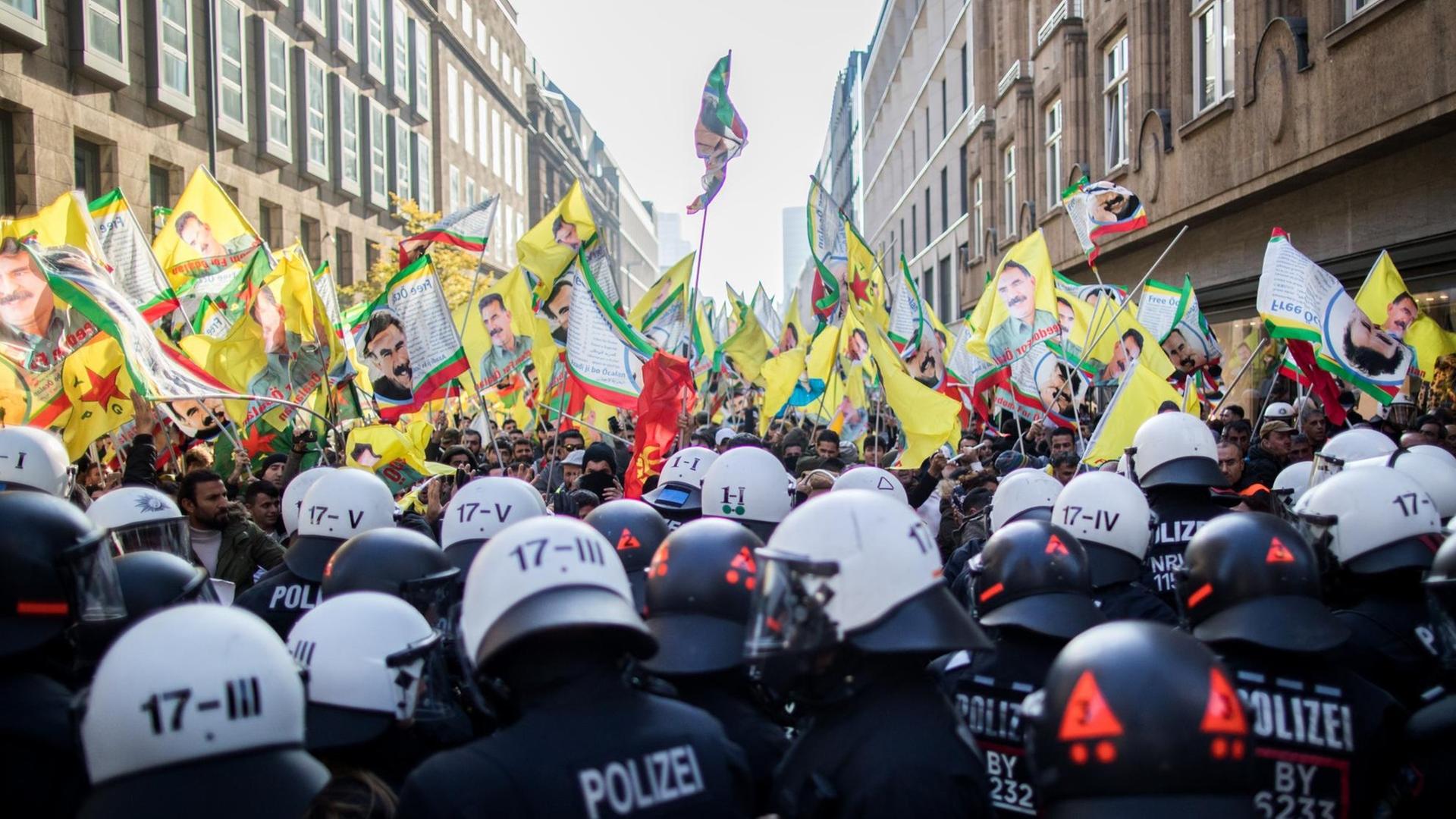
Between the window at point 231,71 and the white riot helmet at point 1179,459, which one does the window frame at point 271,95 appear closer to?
the window at point 231,71

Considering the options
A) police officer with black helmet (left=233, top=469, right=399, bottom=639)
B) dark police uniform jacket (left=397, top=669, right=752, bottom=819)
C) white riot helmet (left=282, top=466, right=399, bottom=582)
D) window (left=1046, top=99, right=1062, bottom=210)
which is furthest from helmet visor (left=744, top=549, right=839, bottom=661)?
window (left=1046, top=99, right=1062, bottom=210)

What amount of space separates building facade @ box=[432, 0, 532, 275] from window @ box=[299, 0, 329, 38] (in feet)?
33.3

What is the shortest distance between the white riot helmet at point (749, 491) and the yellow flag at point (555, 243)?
Answer: 579cm

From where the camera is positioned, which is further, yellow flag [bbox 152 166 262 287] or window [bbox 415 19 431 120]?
window [bbox 415 19 431 120]

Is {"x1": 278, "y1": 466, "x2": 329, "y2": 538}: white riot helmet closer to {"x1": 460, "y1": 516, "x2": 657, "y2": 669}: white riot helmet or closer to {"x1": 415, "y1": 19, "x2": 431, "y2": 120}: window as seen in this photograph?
{"x1": 460, "y1": 516, "x2": 657, "y2": 669}: white riot helmet

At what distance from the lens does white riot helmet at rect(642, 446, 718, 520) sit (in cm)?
739

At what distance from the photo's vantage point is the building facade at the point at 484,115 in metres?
49.1

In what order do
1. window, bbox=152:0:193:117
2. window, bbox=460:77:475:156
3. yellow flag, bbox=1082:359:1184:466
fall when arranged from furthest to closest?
window, bbox=460:77:475:156
window, bbox=152:0:193:117
yellow flag, bbox=1082:359:1184:466

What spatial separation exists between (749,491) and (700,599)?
271 cm

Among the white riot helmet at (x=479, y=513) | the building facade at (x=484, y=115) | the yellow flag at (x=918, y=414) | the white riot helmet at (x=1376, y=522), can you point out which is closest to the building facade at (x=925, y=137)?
the building facade at (x=484, y=115)

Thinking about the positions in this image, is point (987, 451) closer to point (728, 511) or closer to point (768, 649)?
point (728, 511)

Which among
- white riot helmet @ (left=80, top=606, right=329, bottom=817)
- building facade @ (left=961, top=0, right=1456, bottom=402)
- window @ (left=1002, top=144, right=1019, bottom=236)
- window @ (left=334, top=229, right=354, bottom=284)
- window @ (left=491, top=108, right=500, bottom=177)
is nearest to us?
white riot helmet @ (left=80, top=606, right=329, bottom=817)

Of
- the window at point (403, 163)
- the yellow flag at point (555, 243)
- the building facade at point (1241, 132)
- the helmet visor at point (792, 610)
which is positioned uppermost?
the window at point (403, 163)

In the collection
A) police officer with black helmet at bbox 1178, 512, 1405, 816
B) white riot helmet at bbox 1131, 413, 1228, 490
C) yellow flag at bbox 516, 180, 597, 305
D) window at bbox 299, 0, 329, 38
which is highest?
window at bbox 299, 0, 329, 38
